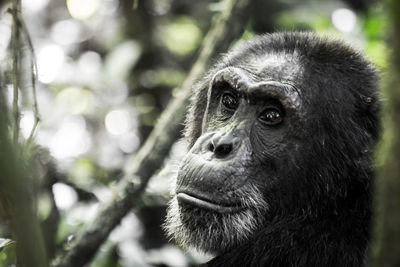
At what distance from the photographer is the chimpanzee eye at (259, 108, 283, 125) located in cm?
355

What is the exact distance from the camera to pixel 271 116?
357cm

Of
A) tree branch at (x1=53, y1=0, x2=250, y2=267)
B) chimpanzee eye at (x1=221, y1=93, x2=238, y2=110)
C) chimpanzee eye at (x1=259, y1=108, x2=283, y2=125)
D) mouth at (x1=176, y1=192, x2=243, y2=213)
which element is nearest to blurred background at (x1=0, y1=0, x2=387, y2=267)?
tree branch at (x1=53, y1=0, x2=250, y2=267)

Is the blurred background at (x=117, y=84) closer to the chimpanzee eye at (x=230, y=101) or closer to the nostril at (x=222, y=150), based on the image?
the chimpanzee eye at (x=230, y=101)

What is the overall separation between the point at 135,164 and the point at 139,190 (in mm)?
245

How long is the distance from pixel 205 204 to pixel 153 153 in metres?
1.48

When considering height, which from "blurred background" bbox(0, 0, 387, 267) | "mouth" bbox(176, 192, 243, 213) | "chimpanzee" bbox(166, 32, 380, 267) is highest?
"chimpanzee" bbox(166, 32, 380, 267)

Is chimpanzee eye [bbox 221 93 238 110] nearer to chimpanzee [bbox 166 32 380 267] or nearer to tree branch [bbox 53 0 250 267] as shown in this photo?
chimpanzee [bbox 166 32 380 267]

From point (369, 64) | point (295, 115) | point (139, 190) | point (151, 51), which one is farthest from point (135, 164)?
point (151, 51)

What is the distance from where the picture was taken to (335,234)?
123 inches

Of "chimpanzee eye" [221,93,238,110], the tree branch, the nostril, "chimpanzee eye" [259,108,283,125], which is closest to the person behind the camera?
the nostril

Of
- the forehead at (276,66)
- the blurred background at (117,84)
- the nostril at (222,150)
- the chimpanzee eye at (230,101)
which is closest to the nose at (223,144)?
the nostril at (222,150)

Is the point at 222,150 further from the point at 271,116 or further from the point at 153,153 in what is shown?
the point at 153,153

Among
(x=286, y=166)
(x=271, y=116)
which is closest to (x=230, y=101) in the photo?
(x=271, y=116)

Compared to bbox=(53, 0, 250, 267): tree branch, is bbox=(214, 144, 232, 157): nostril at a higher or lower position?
higher
